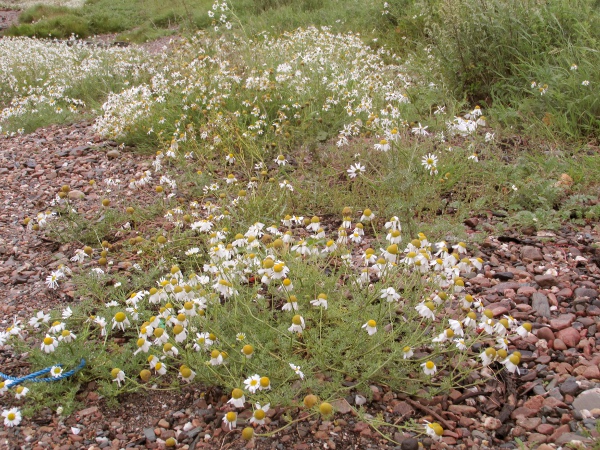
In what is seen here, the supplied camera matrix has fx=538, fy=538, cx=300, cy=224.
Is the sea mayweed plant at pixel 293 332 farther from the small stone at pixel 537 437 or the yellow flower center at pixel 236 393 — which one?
the small stone at pixel 537 437

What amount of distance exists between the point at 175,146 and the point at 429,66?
121 inches

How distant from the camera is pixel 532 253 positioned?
3.14m

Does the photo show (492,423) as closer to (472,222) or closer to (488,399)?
(488,399)

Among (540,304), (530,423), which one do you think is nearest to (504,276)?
(540,304)

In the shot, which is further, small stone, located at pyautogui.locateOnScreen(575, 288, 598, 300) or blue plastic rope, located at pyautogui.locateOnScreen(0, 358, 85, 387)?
small stone, located at pyautogui.locateOnScreen(575, 288, 598, 300)

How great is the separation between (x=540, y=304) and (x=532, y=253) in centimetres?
48

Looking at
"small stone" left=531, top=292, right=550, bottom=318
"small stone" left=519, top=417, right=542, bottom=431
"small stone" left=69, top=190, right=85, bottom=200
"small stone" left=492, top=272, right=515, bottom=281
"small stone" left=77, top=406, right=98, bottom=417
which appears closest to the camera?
"small stone" left=519, top=417, right=542, bottom=431

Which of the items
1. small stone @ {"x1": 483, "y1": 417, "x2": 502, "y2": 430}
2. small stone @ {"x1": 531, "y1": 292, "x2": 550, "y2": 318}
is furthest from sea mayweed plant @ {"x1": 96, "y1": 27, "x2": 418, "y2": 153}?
small stone @ {"x1": 483, "y1": 417, "x2": 502, "y2": 430}

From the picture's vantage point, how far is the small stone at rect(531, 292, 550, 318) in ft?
8.84

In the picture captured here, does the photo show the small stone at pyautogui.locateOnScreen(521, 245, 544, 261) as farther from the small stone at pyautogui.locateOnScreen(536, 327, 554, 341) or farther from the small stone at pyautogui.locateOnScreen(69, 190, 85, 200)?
the small stone at pyautogui.locateOnScreen(69, 190, 85, 200)

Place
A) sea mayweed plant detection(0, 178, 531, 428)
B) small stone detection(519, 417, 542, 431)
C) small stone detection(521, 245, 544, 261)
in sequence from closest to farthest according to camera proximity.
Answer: small stone detection(519, 417, 542, 431) → sea mayweed plant detection(0, 178, 531, 428) → small stone detection(521, 245, 544, 261)

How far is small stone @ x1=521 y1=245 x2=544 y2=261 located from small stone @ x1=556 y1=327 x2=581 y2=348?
0.64m

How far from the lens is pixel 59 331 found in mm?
2602

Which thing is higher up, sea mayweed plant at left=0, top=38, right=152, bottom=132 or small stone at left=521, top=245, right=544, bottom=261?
sea mayweed plant at left=0, top=38, right=152, bottom=132
